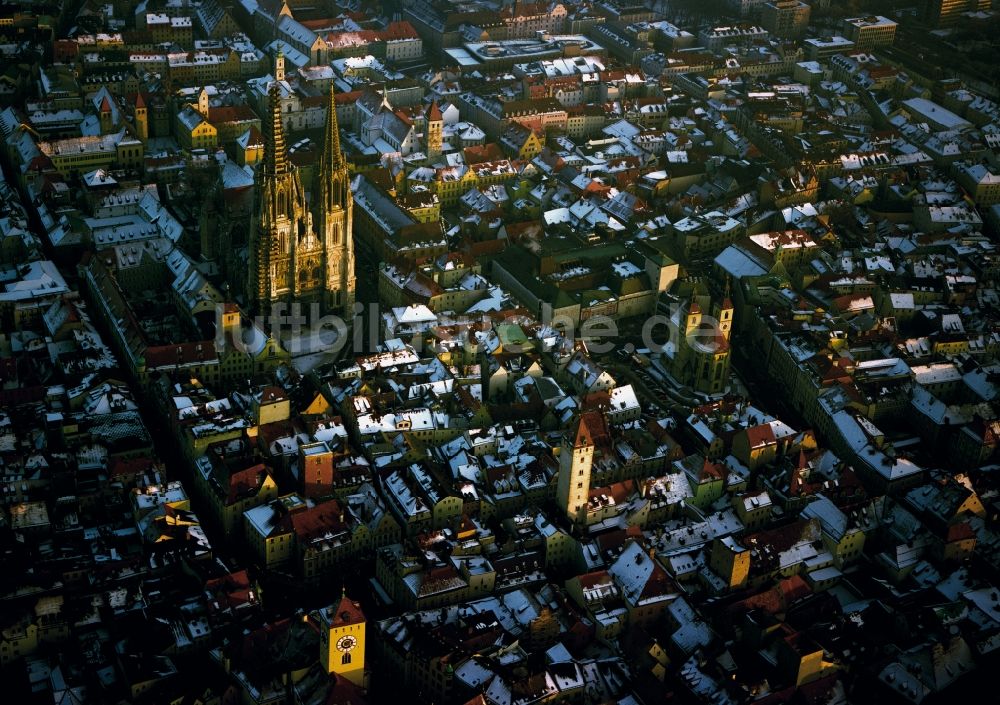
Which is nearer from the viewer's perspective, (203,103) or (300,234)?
(300,234)

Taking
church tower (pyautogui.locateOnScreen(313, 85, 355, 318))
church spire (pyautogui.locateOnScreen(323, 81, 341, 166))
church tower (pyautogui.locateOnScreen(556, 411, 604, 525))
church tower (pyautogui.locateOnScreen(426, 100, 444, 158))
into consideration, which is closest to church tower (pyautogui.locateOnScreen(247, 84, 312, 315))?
church tower (pyautogui.locateOnScreen(313, 85, 355, 318))

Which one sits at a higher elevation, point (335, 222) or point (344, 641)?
point (335, 222)

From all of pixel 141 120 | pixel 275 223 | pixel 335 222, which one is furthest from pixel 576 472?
pixel 141 120

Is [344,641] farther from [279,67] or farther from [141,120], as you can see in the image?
[279,67]

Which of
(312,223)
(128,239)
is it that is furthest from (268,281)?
(128,239)

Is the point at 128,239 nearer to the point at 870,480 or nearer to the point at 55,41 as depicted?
the point at 55,41

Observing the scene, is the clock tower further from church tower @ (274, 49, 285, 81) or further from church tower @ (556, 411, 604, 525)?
church tower @ (274, 49, 285, 81)
